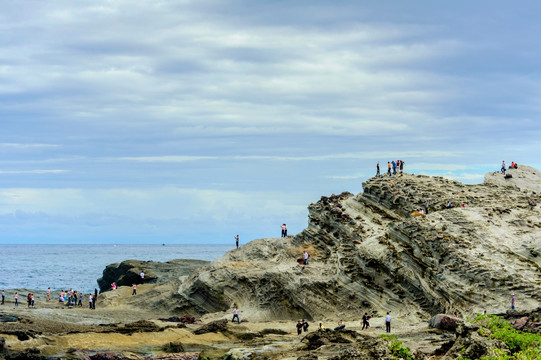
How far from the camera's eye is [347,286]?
53062 mm

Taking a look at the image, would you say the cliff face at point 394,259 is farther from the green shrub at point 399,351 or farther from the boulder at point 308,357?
the green shrub at point 399,351

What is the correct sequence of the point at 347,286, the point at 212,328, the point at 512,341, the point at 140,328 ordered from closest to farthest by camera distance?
1. the point at 512,341
2. the point at 140,328
3. the point at 212,328
4. the point at 347,286

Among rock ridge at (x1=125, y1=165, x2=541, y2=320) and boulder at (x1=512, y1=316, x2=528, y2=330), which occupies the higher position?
rock ridge at (x1=125, y1=165, x2=541, y2=320)

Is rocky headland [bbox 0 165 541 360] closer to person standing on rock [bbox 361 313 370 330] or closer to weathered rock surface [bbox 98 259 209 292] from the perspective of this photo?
person standing on rock [bbox 361 313 370 330]

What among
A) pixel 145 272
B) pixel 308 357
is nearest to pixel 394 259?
pixel 308 357

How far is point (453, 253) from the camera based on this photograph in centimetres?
4838

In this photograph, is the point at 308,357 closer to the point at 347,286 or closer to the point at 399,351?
the point at 399,351

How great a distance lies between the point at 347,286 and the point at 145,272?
104 ft

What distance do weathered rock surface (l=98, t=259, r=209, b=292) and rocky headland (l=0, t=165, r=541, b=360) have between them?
24.2 feet

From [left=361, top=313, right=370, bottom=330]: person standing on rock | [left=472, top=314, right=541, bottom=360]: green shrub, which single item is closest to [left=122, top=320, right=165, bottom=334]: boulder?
[left=361, top=313, right=370, bottom=330]: person standing on rock

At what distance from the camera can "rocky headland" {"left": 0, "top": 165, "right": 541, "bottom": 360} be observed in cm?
4206

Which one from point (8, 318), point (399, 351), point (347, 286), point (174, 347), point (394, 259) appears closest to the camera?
point (399, 351)

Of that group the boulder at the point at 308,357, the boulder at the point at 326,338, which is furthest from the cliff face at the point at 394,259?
the boulder at the point at 308,357

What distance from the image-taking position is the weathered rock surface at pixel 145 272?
76.9 meters
